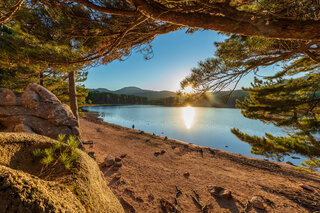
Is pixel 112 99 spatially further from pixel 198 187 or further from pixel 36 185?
pixel 36 185

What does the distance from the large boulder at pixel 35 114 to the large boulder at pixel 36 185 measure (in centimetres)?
269

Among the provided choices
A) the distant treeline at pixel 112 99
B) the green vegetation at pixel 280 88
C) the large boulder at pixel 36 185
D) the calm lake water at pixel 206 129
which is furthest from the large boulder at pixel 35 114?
the distant treeline at pixel 112 99

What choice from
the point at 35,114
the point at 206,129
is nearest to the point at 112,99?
the point at 206,129

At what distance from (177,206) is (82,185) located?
7.56 feet

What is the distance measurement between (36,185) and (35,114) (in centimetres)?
403

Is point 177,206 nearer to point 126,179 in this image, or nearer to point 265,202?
point 126,179

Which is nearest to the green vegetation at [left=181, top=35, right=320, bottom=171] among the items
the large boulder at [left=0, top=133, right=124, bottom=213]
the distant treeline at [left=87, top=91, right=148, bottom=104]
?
the large boulder at [left=0, top=133, right=124, bottom=213]

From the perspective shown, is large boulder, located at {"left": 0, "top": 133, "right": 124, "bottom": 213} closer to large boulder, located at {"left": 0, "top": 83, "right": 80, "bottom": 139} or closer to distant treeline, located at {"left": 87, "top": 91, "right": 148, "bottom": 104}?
large boulder, located at {"left": 0, "top": 83, "right": 80, "bottom": 139}

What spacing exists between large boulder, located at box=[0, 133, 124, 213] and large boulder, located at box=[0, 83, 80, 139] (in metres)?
2.69

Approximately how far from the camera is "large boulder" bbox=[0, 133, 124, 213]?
1.60ft

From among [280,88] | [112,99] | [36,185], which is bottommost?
[36,185]

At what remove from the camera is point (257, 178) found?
392 cm

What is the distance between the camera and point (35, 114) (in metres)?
3.35

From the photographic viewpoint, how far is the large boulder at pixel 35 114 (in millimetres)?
3096
